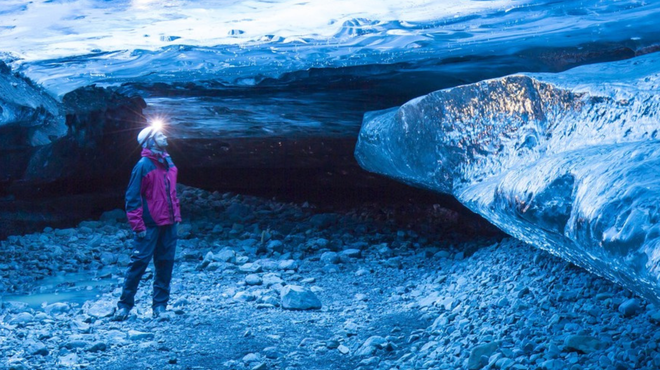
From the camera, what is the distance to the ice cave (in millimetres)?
3043

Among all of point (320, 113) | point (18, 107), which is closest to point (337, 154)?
point (320, 113)

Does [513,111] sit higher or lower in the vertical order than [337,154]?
higher

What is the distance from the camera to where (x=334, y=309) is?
4715mm

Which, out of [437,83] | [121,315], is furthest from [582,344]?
[437,83]

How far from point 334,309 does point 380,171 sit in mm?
2147

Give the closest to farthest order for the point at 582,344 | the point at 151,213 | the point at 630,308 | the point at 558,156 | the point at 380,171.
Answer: the point at 558,156, the point at 582,344, the point at 630,308, the point at 151,213, the point at 380,171

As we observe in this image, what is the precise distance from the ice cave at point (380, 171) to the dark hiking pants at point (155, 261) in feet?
0.07

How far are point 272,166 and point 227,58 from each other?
4832 mm

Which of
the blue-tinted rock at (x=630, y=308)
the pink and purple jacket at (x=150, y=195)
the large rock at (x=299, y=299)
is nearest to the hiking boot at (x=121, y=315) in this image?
the pink and purple jacket at (x=150, y=195)

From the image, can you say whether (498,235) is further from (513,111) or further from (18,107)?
(18,107)

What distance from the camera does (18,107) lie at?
597 centimetres

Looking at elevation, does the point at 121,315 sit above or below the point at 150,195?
below

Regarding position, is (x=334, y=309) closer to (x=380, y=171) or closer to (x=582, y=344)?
(x=582, y=344)

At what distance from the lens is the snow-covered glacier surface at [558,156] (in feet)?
6.98
